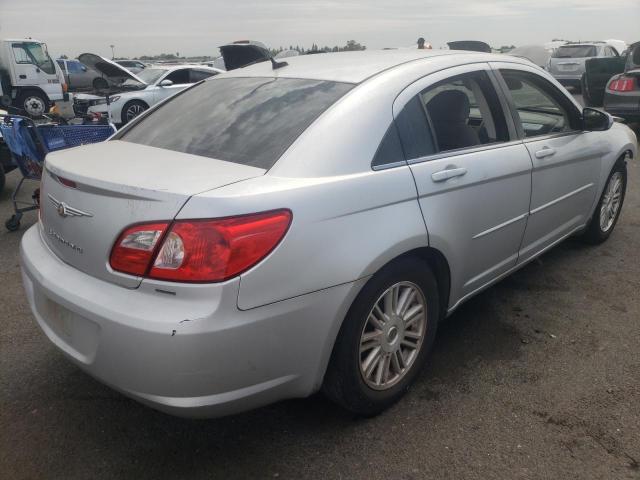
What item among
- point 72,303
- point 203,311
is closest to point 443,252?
point 203,311

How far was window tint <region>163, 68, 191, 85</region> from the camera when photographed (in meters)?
14.1

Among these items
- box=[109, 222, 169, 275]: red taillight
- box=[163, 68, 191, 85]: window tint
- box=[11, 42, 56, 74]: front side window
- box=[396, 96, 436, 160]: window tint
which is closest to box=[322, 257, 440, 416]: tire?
box=[396, 96, 436, 160]: window tint

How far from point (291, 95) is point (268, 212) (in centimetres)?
86

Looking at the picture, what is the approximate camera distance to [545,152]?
10.7ft

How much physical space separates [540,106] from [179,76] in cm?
1194

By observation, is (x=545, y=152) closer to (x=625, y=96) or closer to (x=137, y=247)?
(x=137, y=247)

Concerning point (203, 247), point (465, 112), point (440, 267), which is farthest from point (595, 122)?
point (203, 247)

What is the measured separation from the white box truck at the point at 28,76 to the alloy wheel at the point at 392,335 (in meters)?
16.4

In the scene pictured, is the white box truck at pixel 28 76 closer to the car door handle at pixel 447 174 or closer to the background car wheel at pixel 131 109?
the background car wheel at pixel 131 109

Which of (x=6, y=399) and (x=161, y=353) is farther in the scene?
(x=6, y=399)

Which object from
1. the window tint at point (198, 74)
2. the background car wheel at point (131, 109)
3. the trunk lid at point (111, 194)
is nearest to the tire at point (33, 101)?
the background car wheel at point (131, 109)

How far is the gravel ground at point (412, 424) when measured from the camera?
2189 millimetres

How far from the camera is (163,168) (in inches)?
85.2

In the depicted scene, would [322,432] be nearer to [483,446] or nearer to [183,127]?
[483,446]
